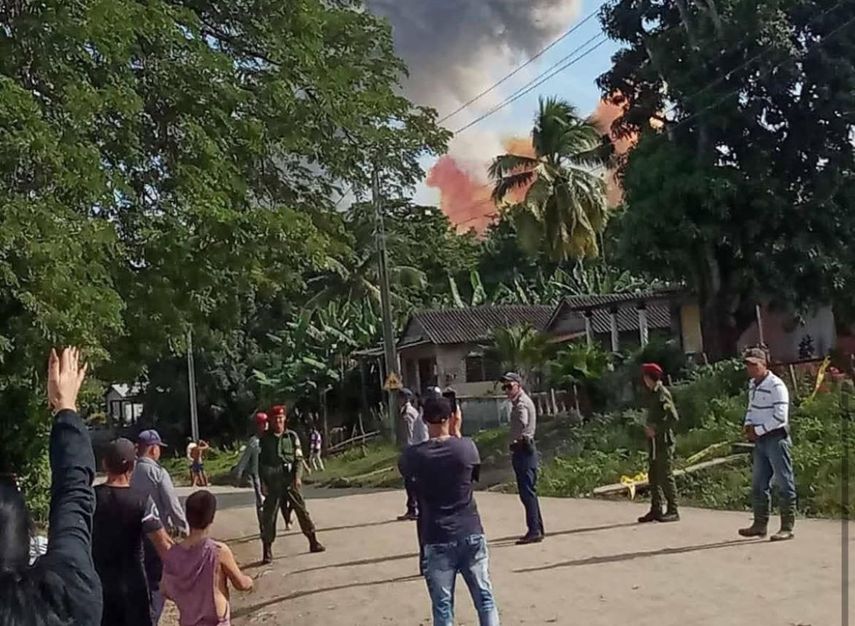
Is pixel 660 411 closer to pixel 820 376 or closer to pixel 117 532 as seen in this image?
pixel 117 532

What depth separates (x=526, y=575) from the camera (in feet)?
34.1

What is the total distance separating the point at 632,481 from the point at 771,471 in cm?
605

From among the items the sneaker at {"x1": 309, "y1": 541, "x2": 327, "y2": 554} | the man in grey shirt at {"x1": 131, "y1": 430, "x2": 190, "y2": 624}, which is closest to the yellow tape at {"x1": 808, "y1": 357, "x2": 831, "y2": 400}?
the sneaker at {"x1": 309, "y1": 541, "x2": 327, "y2": 554}

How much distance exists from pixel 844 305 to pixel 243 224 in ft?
59.0

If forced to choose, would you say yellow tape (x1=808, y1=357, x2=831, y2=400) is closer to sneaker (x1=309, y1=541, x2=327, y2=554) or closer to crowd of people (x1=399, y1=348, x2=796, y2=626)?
crowd of people (x1=399, y1=348, x2=796, y2=626)

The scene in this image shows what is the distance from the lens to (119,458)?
21.6ft

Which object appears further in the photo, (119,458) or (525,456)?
(525,456)

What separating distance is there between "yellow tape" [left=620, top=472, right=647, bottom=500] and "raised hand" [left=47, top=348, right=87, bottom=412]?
43.2 feet

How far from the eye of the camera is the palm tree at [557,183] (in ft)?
149

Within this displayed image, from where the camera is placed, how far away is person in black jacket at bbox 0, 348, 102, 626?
2.66 meters

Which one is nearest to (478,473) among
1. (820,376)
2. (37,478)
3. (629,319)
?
(37,478)

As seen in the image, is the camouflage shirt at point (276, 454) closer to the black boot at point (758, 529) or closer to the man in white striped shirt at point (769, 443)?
the black boot at point (758, 529)

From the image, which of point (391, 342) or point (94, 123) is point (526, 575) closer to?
point (94, 123)

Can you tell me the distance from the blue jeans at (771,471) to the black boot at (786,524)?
2.2 inches
